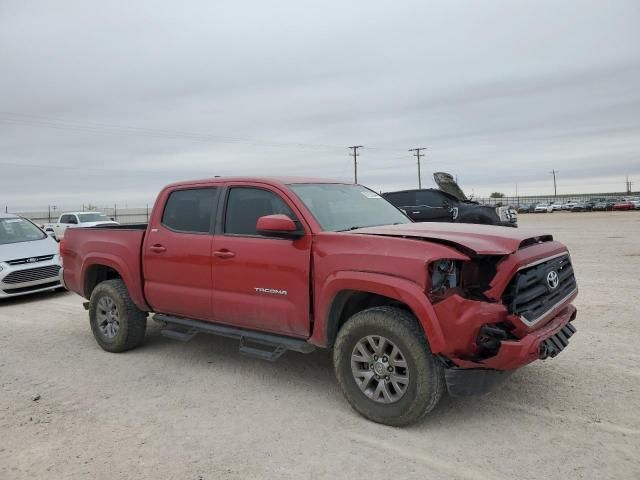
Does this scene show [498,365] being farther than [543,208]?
No

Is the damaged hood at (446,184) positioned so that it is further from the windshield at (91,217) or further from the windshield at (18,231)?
the windshield at (91,217)

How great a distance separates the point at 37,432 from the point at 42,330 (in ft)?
12.0

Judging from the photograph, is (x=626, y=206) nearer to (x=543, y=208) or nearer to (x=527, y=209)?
(x=543, y=208)

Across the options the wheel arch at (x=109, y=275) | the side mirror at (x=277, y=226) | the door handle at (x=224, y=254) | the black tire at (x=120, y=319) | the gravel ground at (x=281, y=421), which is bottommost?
the gravel ground at (x=281, y=421)

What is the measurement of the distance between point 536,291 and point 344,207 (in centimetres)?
187

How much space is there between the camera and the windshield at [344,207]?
4.67m

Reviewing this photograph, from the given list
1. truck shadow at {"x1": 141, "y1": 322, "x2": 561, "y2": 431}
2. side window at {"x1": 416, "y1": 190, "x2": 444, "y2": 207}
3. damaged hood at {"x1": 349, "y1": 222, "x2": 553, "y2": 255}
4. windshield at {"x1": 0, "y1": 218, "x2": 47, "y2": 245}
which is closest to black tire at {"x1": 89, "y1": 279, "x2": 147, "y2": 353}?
truck shadow at {"x1": 141, "y1": 322, "x2": 561, "y2": 431}

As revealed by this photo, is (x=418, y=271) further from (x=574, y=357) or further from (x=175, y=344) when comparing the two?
(x=175, y=344)

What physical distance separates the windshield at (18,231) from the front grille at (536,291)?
9769 mm

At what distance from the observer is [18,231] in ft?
35.3

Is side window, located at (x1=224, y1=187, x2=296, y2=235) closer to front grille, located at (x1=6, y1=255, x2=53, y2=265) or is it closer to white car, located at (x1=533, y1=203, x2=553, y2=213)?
front grille, located at (x1=6, y1=255, x2=53, y2=265)

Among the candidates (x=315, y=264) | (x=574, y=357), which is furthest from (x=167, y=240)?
(x=574, y=357)

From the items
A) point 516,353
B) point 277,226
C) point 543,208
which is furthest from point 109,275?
point 543,208

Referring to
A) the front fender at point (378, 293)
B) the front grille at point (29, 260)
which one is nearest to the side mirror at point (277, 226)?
the front fender at point (378, 293)
